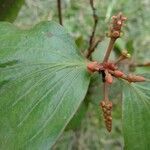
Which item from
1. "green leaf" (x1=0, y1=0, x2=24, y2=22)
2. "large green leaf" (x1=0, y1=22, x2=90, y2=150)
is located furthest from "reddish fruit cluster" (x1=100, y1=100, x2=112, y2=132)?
"green leaf" (x1=0, y1=0, x2=24, y2=22)

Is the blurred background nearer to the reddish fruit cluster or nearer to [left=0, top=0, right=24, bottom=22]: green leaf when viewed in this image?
[left=0, top=0, right=24, bottom=22]: green leaf

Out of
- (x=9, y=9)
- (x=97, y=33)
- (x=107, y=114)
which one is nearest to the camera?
(x=107, y=114)

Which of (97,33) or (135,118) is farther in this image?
(97,33)

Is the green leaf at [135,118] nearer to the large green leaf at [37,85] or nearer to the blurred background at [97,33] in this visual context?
the large green leaf at [37,85]

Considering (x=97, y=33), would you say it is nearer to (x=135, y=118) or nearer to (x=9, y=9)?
(x=9, y=9)

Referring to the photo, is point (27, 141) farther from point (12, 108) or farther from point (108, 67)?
point (108, 67)

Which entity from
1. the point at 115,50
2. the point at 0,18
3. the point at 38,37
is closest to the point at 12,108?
the point at 38,37

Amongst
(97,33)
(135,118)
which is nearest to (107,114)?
(135,118)
